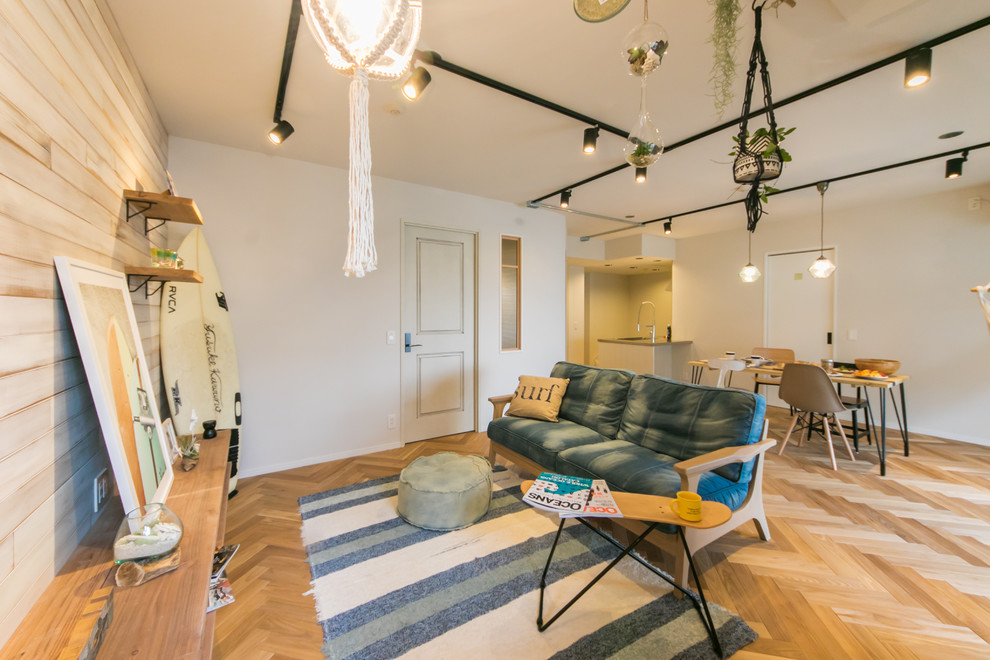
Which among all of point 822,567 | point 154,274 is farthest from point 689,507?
point 154,274

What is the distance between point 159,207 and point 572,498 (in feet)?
8.08

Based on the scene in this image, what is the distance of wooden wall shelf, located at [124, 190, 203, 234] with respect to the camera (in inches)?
67.3

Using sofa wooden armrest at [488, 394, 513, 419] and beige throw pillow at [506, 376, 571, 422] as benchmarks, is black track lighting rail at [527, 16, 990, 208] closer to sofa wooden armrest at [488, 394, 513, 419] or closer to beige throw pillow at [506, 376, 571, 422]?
Answer: beige throw pillow at [506, 376, 571, 422]

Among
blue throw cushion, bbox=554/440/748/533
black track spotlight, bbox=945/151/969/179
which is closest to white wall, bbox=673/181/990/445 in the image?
black track spotlight, bbox=945/151/969/179

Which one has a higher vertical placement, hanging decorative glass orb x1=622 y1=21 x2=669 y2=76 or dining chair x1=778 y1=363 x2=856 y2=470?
hanging decorative glass orb x1=622 y1=21 x2=669 y2=76

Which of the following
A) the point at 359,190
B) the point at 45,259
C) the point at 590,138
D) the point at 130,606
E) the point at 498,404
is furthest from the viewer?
the point at 498,404

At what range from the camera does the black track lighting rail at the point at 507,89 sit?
1.84m

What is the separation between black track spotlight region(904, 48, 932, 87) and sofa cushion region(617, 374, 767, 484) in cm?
168

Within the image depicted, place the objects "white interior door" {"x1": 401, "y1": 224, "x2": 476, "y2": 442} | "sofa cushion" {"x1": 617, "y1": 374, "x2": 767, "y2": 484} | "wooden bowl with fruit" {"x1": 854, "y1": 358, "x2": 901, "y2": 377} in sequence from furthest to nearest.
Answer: "white interior door" {"x1": 401, "y1": 224, "x2": 476, "y2": 442}, "wooden bowl with fruit" {"x1": 854, "y1": 358, "x2": 901, "y2": 377}, "sofa cushion" {"x1": 617, "y1": 374, "x2": 767, "y2": 484}

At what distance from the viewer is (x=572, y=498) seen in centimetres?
155

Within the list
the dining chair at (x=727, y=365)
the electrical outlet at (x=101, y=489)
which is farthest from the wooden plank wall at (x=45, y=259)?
the dining chair at (x=727, y=365)

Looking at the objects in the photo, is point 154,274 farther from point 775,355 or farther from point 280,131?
point 775,355

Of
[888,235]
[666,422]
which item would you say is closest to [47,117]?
[666,422]

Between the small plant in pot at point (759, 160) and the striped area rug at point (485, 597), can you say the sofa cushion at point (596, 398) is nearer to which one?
the striped area rug at point (485, 597)
